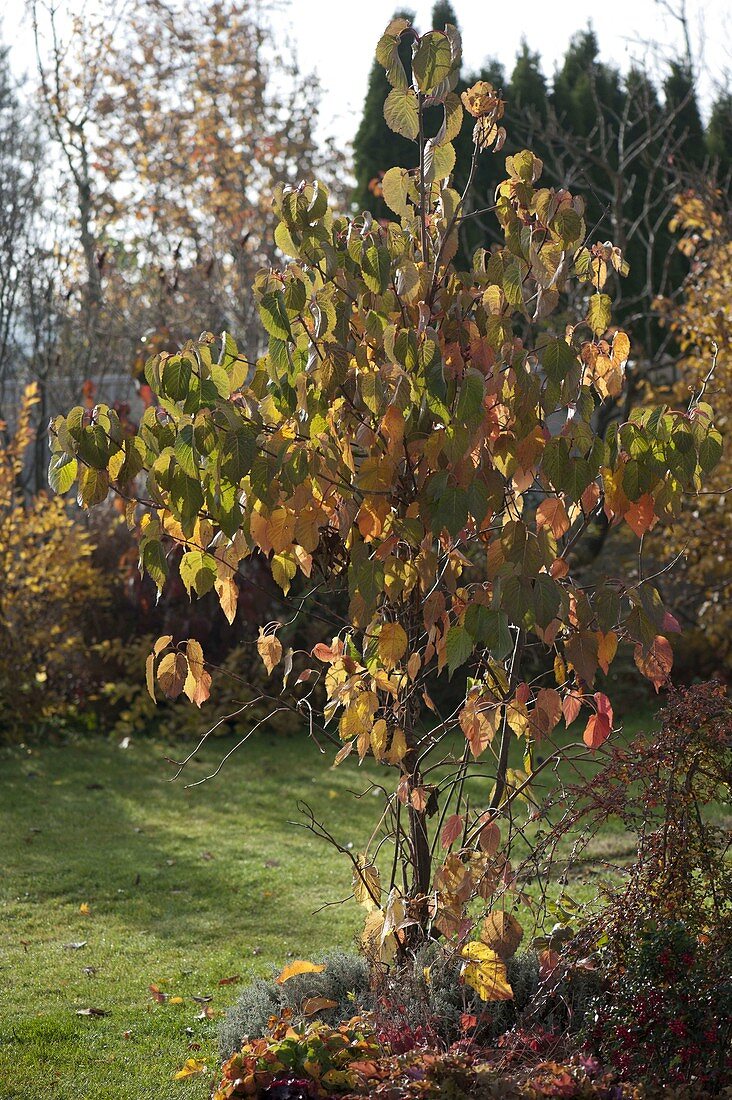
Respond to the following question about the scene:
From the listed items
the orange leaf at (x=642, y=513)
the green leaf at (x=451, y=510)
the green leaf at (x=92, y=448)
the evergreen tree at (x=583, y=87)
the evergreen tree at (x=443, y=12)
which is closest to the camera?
the green leaf at (x=451, y=510)

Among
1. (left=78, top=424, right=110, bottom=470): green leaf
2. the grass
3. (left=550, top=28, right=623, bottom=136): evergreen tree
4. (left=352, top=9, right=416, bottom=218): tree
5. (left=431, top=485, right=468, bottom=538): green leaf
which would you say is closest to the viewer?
(left=431, top=485, right=468, bottom=538): green leaf

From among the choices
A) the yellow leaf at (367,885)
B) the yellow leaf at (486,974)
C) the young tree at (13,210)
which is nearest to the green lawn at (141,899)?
the yellow leaf at (367,885)

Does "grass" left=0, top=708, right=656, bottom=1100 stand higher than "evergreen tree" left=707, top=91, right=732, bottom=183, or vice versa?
"evergreen tree" left=707, top=91, right=732, bottom=183

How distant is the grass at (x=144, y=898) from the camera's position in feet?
11.9

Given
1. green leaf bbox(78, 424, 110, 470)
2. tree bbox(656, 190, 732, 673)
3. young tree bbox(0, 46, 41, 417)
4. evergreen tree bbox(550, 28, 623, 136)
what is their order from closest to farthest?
green leaf bbox(78, 424, 110, 470), tree bbox(656, 190, 732, 673), young tree bbox(0, 46, 41, 417), evergreen tree bbox(550, 28, 623, 136)

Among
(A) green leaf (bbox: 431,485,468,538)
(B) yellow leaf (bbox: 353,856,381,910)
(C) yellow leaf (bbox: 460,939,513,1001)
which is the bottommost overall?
(C) yellow leaf (bbox: 460,939,513,1001)

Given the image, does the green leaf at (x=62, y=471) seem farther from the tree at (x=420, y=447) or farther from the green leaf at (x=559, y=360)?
the green leaf at (x=559, y=360)

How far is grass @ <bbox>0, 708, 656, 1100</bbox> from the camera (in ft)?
11.9

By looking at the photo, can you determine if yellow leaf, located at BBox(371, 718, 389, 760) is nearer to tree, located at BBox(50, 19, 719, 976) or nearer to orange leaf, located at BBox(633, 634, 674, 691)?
tree, located at BBox(50, 19, 719, 976)

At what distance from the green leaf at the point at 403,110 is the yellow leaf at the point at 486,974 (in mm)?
1982

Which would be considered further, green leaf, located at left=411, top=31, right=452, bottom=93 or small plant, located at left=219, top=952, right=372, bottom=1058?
small plant, located at left=219, top=952, right=372, bottom=1058

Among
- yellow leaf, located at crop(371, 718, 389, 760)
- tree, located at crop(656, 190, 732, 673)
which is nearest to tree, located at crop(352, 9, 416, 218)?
tree, located at crop(656, 190, 732, 673)

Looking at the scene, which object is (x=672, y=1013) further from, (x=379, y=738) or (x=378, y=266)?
(x=378, y=266)

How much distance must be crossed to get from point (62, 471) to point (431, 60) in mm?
1279
